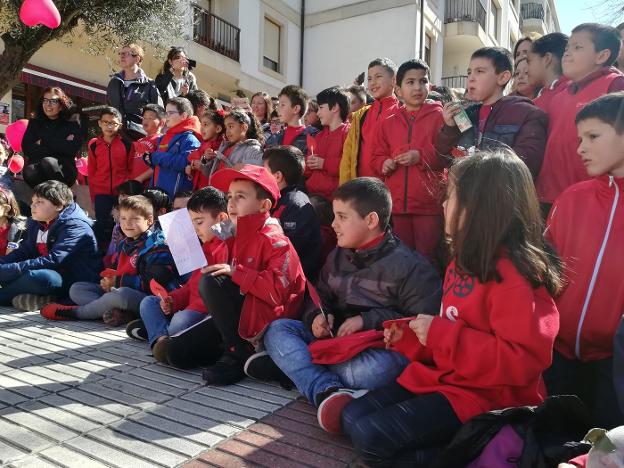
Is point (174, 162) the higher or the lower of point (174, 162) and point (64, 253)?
the higher

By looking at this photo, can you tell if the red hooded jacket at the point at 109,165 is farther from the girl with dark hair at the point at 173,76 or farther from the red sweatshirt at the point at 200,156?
the girl with dark hair at the point at 173,76

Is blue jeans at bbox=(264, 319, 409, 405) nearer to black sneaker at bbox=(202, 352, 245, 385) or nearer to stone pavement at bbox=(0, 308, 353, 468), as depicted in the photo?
stone pavement at bbox=(0, 308, 353, 468)

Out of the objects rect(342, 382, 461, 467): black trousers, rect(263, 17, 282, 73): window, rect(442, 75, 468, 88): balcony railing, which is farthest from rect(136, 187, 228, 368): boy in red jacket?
rect(442, 75, 468, 88): balcony railing

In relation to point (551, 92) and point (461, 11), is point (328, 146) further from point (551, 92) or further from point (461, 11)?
point (461, 11)

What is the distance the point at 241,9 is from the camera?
1499 cm

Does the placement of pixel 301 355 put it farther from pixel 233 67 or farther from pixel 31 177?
pixel 233 67

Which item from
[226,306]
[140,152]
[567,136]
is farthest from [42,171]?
[567,136]

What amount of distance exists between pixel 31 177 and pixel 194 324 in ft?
12.4

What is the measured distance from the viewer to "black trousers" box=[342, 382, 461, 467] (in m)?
1.89

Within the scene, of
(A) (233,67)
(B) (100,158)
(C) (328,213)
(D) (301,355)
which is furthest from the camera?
(A) (233,67)

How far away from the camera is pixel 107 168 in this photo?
584 cm

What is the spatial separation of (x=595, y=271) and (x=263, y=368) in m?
1.66

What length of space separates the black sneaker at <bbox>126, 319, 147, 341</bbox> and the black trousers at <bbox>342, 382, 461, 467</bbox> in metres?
2.12

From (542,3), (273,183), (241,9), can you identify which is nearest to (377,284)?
(273,183)
